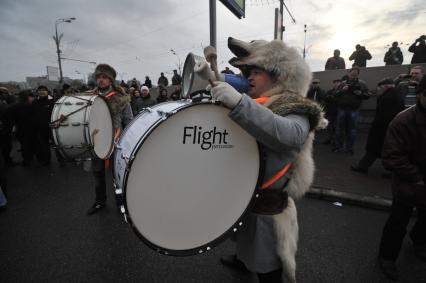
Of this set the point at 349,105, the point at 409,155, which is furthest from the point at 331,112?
the point at 409,155

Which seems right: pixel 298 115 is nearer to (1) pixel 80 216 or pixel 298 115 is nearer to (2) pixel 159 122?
(2) pixel 159 122

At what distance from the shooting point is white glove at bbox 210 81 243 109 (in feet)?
3.63

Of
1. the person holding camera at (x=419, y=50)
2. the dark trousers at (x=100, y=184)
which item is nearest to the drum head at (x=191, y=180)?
the dark trousers at (x=100, y=184)

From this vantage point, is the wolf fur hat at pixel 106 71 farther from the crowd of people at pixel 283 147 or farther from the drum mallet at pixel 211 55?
the drum mallet at pixel 211 55

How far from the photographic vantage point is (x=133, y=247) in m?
2.66

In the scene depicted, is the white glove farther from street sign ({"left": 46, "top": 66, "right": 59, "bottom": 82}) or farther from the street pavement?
street sign ({"left": 46, "top": 66, "right": 59, "bottom": 82})

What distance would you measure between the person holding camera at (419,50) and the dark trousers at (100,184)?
961 cm

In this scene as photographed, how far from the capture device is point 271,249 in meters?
1.49

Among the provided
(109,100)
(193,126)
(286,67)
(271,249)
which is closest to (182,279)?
(271,249)

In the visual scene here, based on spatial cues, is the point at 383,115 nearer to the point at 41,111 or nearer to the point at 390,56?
the point at 390,56

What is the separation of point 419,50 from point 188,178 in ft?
31.9

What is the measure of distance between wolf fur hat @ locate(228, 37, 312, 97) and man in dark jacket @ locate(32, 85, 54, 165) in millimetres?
6310

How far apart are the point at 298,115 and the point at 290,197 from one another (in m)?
0.62

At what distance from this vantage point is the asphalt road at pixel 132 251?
7.30ft
